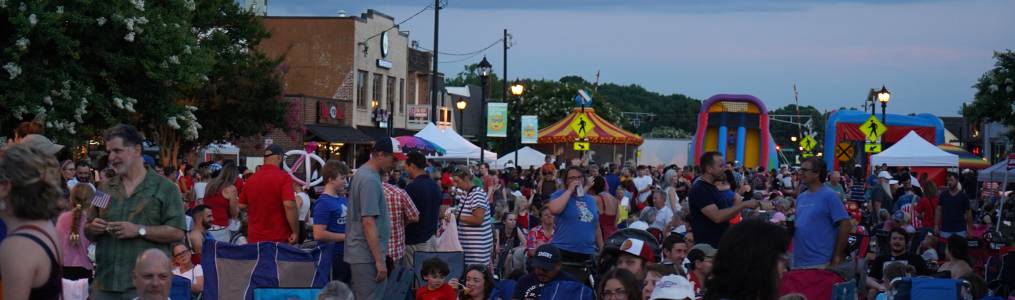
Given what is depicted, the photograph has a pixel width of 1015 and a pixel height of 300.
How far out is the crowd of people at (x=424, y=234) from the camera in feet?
16.1

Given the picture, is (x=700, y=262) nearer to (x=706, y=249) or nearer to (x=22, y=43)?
(x=706, y=249)

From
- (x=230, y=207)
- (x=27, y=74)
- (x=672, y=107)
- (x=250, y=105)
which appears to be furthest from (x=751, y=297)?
(x=672, y=107)

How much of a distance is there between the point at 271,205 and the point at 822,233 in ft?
15.4

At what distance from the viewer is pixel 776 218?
54.3 feet

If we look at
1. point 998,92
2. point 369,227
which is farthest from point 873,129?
point 369,227

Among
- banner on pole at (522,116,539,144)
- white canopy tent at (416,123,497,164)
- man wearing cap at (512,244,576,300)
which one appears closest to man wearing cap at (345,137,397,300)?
man wearing cap at (512,244,576,300)

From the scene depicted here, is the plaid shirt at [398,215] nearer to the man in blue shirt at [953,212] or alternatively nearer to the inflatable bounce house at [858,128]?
the man in blue shirt at [953,212]

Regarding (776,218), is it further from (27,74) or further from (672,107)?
(672,107)

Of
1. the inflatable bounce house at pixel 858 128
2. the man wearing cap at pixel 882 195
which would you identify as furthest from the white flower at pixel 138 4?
the inflatable bounce house at pixel 858 128

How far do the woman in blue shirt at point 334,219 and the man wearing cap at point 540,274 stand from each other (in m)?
1.89

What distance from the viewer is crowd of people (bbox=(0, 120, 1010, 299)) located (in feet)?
16.1

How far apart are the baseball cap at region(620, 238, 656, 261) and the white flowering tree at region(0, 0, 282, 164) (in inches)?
663

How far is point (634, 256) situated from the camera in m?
10.1

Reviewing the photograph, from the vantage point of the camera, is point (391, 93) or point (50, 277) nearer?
point (50, 277)
